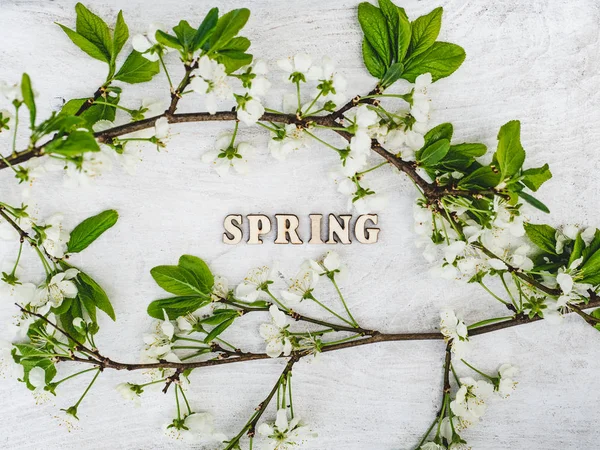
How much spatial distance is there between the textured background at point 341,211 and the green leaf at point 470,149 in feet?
0.30

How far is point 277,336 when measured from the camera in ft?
4.56

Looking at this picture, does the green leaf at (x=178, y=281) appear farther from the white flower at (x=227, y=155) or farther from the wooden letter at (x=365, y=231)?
the wooden letter at (x=365, y=231)

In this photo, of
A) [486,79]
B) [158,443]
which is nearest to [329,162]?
[486,79]

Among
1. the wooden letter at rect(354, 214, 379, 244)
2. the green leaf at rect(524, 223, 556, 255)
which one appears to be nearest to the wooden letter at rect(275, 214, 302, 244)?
the wooden letter at rect(354, 214, 379, 244)

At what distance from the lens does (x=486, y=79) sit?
1386 mm

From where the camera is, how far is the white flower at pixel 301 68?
1188mm

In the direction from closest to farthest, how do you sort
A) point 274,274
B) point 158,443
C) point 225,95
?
1. point 225,95
2. point 274,274
3. point 158,443

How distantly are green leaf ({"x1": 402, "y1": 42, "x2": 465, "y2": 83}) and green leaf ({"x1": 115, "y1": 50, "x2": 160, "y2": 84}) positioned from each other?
0.63m

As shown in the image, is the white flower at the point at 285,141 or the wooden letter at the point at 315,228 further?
the wooden letter at the point at 315,228

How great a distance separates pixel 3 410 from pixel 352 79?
4.41ft

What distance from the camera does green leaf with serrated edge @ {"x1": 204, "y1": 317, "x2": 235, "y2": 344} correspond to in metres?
1.32

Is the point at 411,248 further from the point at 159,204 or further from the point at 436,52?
the point at 159,204

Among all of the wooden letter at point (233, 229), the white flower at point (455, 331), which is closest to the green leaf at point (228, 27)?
the wooden letter at point (233, 229)

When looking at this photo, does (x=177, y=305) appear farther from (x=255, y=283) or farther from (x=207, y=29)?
(x=207, y=29)
